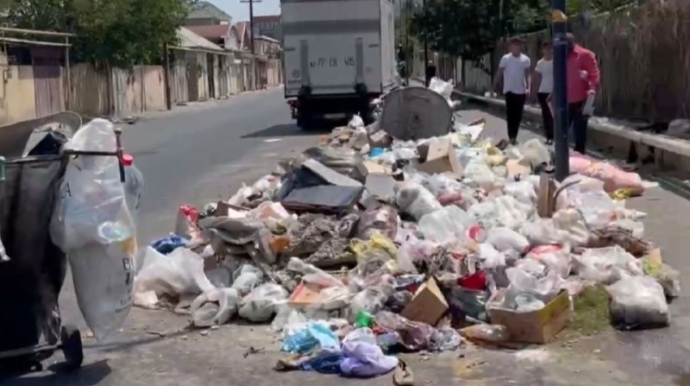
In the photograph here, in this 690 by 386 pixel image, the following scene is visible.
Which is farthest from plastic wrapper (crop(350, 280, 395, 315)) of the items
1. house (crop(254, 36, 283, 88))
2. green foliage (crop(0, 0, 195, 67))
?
house (crop(254, 36, 283, 88))

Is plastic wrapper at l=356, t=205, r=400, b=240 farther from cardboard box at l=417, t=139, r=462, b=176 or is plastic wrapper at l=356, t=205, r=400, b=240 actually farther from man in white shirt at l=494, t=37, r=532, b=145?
man in white shirt at l=494, t=37, r=532, b=145

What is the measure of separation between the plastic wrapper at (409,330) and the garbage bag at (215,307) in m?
1.07

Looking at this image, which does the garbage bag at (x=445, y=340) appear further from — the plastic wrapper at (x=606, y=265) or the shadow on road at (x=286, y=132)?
the shadow on road at (x=286, y=132)

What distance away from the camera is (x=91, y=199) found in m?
5.50

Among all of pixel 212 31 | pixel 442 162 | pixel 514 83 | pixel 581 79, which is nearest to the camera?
pixel 442 162

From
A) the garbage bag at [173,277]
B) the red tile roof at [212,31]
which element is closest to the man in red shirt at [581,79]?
the garbage bag at [173,277]

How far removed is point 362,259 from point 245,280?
0.84 metres

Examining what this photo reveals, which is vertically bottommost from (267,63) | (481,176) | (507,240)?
(507,240)

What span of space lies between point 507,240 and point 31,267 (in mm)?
3512

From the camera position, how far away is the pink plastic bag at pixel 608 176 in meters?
11.2

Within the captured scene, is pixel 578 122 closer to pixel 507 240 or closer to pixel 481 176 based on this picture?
pixel 481 176

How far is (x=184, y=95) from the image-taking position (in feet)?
185

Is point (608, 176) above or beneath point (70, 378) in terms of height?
above

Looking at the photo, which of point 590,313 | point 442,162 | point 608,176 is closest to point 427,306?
point 590,313
